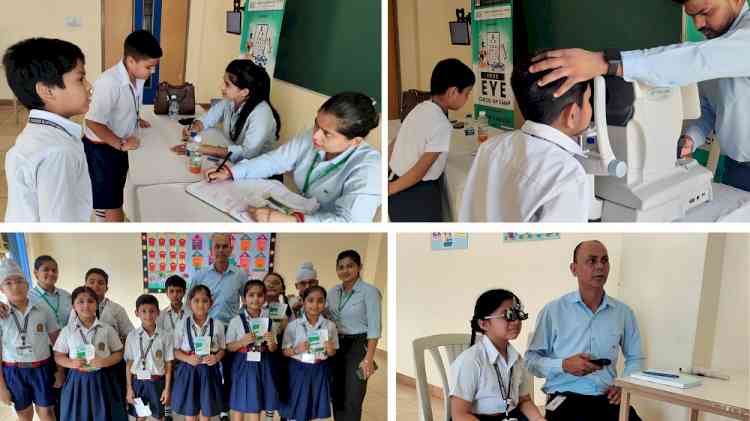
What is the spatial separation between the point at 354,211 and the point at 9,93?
3.44ft

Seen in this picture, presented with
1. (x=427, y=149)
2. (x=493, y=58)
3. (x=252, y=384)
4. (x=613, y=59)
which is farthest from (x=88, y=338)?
(x=613, y=59)

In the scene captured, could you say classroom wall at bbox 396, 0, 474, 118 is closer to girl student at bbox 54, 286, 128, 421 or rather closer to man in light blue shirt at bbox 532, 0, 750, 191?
man in light blue shirt at bbox 532, 0, 750, 191

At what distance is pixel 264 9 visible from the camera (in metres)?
2.25

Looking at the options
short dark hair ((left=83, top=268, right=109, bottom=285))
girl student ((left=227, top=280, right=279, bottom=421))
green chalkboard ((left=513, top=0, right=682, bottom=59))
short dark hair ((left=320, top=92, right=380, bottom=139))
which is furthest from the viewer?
girl student ((left=227, top=280, right=279, bottom=421))

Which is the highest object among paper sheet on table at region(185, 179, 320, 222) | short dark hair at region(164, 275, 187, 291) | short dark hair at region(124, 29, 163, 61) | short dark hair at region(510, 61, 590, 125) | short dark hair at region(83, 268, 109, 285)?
short dark hair at region(124, 29, 163, 61)

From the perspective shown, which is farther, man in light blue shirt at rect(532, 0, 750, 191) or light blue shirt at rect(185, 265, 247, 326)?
light blue shirt at rect(185, 265, 247, 326)


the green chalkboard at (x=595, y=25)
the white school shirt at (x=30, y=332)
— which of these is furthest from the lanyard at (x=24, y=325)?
the green chalkboard at (x=595, y=25)

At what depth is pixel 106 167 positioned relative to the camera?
2254 millimetres

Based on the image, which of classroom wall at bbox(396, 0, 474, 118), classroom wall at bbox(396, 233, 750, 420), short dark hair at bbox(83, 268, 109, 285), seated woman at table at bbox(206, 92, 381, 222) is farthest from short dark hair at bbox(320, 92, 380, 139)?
short dark hair at bbox(83, 268, 109, 285)

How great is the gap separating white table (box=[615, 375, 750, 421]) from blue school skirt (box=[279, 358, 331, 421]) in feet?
3.08

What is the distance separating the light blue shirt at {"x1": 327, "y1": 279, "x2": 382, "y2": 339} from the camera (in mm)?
2393

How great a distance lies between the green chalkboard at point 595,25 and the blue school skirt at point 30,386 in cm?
174

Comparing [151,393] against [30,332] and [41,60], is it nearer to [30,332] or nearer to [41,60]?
[30,332]

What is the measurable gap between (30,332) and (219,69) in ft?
3.34
